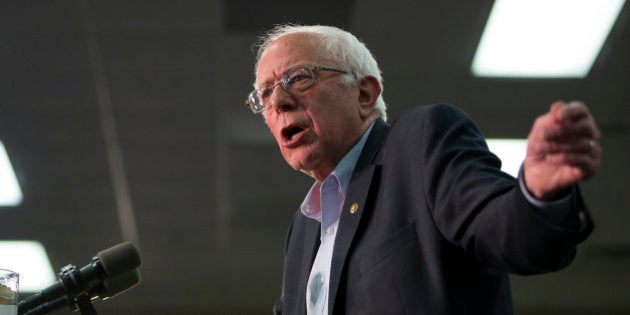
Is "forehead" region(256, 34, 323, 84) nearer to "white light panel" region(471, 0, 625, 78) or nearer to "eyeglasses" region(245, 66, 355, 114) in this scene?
"eyeglasses" region(245, 66, 355, 114)

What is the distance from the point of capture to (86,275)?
1.44m

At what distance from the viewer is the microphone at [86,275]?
4.66 feet

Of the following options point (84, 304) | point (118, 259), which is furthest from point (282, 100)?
point (84, 304)

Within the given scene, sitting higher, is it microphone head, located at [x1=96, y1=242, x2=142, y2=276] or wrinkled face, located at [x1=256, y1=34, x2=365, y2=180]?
wrinkled face, located at [x1=256, y1=34, x2=365, y2=180]

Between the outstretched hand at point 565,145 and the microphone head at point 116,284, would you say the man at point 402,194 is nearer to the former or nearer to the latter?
the outstretched hand at point 565,145

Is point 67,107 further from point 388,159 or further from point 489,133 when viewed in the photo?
point 388,159

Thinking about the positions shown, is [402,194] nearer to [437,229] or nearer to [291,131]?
[437,229]

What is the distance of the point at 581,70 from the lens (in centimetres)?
410

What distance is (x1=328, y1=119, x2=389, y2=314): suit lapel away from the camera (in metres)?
1.40

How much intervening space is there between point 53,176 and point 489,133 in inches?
107

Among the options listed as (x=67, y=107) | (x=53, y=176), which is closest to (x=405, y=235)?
(x=67, y=107)

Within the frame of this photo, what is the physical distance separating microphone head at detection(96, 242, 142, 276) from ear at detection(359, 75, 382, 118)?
62 centimetres

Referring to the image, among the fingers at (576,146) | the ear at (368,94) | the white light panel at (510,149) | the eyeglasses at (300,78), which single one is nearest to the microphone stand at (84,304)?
the eyeglasses at (300,78)

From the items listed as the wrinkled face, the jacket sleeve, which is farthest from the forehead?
the jacket sleeve
